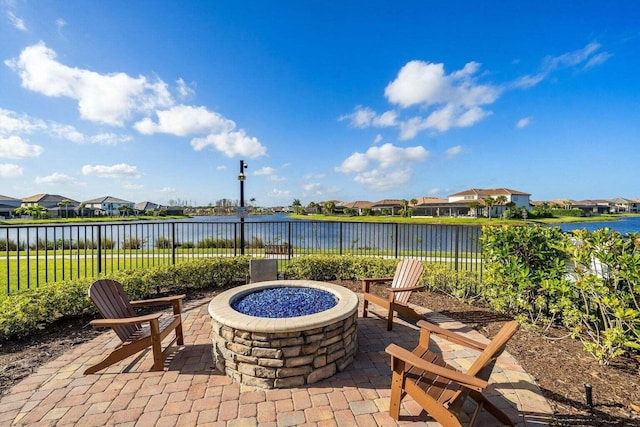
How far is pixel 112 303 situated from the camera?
2996 mm

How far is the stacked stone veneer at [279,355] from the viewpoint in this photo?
2502 millimetres

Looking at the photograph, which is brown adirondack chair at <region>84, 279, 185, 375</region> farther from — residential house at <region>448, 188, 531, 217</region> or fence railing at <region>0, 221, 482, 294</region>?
residential house at <region>448, 188, 531, 217</region>

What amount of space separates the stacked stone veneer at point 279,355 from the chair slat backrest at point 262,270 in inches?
104

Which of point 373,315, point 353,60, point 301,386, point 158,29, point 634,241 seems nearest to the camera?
point 301,386

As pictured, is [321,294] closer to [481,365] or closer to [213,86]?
[481,365]

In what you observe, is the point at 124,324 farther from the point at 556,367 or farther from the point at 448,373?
the point at 556,367

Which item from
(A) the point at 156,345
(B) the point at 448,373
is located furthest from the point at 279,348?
(B) the point at 448,373

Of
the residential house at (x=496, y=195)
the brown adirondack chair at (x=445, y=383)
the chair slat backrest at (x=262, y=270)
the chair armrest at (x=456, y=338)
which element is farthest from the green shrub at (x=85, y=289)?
the residential house at (x=496, y=195)

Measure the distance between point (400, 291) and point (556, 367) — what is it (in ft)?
5.62

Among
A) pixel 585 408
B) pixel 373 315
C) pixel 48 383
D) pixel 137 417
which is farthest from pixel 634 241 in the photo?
pixel 48 383

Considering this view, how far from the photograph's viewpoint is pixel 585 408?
220 cm

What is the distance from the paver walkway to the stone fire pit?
89 mm

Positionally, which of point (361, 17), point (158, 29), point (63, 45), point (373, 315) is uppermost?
point (361, 17)

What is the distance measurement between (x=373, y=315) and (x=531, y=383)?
214cm
